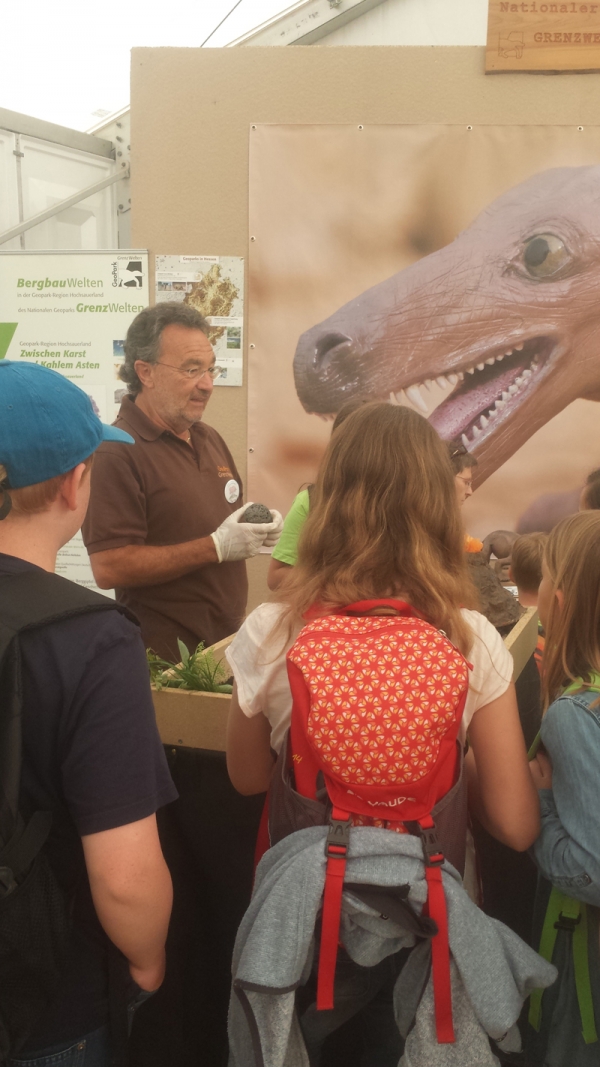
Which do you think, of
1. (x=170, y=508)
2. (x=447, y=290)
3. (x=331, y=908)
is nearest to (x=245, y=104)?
(x=447, y=290)

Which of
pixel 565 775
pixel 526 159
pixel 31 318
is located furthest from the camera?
pixel 31 318

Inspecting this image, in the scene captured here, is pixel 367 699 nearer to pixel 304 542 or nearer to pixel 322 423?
pixel 304 542

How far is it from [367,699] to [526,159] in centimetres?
269

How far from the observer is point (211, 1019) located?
1401 millimetres

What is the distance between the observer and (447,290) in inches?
119

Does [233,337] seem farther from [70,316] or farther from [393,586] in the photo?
[393,586]

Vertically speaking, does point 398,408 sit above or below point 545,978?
above

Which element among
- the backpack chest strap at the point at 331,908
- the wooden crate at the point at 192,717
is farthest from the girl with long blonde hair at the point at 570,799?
the wooden crate at the point at 192,717

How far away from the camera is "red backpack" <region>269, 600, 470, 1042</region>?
0.91 meters

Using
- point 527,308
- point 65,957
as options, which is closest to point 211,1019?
point 65,957

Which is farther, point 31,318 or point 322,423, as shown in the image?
point 31,318

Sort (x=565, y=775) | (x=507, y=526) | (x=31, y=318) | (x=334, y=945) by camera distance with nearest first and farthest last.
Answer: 1. (x=334, y=945)
2. (x=565, y=775)
3. (x=507, y=526)
4. (x=31, y=318)

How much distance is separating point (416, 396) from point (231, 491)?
1007mm

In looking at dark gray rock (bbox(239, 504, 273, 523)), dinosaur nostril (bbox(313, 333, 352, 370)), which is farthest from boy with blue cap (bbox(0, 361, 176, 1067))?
dinosaur nostril (bbox(313, 333, 352, 370))
